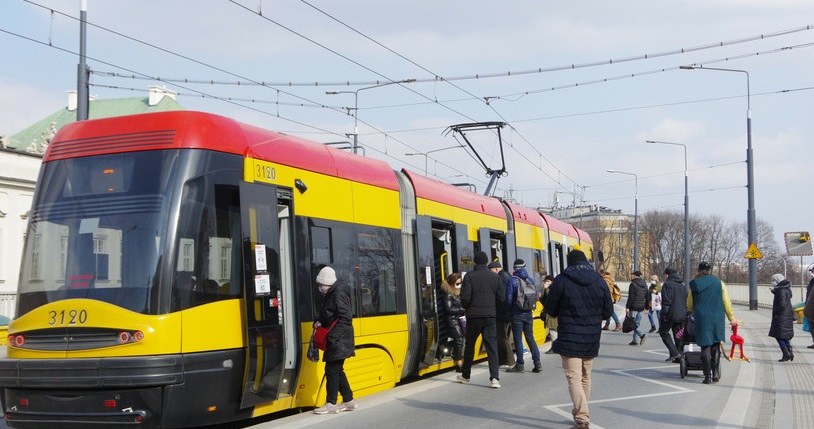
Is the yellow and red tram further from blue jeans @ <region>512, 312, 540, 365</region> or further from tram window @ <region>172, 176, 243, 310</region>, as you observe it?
blue jeans @ <region>512, 312, 540, 365</region>

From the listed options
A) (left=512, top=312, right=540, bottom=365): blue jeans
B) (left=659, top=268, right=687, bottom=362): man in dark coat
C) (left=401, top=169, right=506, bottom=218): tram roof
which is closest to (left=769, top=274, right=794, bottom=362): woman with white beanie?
(left=659, top=268, right=687, bottom=362): man in dark coat

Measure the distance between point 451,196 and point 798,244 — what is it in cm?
1641

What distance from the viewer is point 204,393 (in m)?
8.64

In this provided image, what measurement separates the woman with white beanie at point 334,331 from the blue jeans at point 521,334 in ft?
15.9

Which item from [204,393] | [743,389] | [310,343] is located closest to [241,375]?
[204,393]

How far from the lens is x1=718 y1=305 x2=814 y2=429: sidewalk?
10.3 meters

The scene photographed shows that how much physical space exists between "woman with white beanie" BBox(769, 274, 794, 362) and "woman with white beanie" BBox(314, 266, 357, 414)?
397 inches

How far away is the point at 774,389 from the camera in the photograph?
13000 mm

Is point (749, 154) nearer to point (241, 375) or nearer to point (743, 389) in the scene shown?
point (743, 389)

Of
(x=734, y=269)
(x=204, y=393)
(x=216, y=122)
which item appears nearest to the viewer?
(x=204, y=393)

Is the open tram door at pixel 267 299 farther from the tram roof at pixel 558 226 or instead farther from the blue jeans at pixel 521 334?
the tram roof at pixel 558 226

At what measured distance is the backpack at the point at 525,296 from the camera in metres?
14.1

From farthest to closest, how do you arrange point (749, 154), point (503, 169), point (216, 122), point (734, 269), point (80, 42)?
point (734, 269) → point (749, 154) → point (503, 169) → point (80, 42) → point (216, 122)

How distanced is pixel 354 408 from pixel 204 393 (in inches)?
94.8
